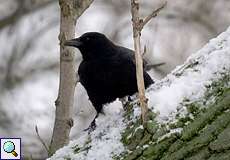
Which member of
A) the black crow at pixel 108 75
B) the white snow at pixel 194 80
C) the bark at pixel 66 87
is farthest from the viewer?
the black crow at pixel 108 75

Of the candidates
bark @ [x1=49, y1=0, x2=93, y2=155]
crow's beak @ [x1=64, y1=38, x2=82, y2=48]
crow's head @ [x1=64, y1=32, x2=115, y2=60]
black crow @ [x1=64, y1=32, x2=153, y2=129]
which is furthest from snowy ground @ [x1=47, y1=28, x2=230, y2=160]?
crow's head @ [x1=64, y1=32, x2=115, y2=60]

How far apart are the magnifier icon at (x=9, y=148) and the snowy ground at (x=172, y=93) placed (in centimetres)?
86

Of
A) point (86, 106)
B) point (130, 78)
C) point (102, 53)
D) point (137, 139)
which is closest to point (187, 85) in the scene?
point (137, 139)

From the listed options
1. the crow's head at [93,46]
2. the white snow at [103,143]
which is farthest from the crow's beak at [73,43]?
the white snow at [103,143]

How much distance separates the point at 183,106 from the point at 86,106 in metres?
4.64

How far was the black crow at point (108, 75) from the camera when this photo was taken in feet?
8.52

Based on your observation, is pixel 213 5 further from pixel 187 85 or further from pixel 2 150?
pixel 187 85

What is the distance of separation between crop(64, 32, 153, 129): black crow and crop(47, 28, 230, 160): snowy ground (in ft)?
3.11

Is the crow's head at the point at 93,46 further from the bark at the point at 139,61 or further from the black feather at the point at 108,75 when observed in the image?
the bark at the point at 139,61

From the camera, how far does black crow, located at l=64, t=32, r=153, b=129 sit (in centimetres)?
260

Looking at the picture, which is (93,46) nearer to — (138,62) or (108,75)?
(108,75)

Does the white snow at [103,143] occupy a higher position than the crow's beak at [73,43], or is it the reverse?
the crow's beak at [73,43]

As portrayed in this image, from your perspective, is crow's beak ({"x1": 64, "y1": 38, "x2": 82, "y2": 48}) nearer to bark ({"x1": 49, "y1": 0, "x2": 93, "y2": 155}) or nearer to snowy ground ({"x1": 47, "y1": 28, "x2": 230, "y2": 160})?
bark ({"x1": 49, "y1": 0, "x2": 93, "y2": 155})

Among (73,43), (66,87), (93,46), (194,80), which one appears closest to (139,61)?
(194,80)
